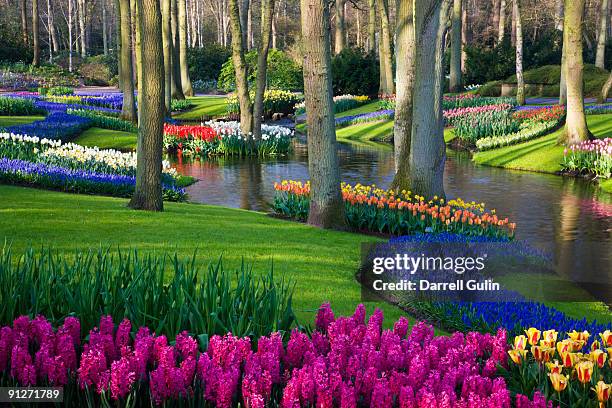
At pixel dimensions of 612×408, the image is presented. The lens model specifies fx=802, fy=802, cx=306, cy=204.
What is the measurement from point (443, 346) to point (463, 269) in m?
4.23

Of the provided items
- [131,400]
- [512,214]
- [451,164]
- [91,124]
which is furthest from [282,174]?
[131,400]

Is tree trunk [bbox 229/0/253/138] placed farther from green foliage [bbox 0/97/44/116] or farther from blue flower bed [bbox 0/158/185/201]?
blue flower bed [bbox 0/158/185/201]

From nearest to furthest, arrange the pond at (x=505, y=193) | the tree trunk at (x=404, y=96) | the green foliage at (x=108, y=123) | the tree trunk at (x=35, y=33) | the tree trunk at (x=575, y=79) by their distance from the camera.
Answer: the pond at (x=505, y=193) < the tree trunk at (x=404, y=96) < the tree trunk at (x=575, y=79) < the green foliage at (x=108, y=123) < the tree trunk at (x=35, y=33)

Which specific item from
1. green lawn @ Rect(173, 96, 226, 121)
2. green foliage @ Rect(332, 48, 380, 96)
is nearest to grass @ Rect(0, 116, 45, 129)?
green lawn @ Rect(173, 96, 226, 121)

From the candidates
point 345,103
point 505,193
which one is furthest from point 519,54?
point 505,193

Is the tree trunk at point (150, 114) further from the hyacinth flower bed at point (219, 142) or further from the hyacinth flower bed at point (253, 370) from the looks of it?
the hyacinth flower bed at point (219, 142)

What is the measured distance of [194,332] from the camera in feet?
15.1

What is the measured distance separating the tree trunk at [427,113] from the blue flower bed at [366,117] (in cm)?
2236

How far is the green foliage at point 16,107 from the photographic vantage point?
29750 millimetres

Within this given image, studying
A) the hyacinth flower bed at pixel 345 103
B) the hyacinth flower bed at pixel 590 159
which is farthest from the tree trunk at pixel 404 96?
the hyacinth flower bed at pixel 345 103

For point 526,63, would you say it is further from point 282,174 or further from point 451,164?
point 282,174

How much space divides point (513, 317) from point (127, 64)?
2471 centimetres

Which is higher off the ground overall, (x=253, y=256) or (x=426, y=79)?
(x=426, y=79)

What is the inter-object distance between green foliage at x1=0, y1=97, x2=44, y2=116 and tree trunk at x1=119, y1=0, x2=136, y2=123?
11.5 ft
